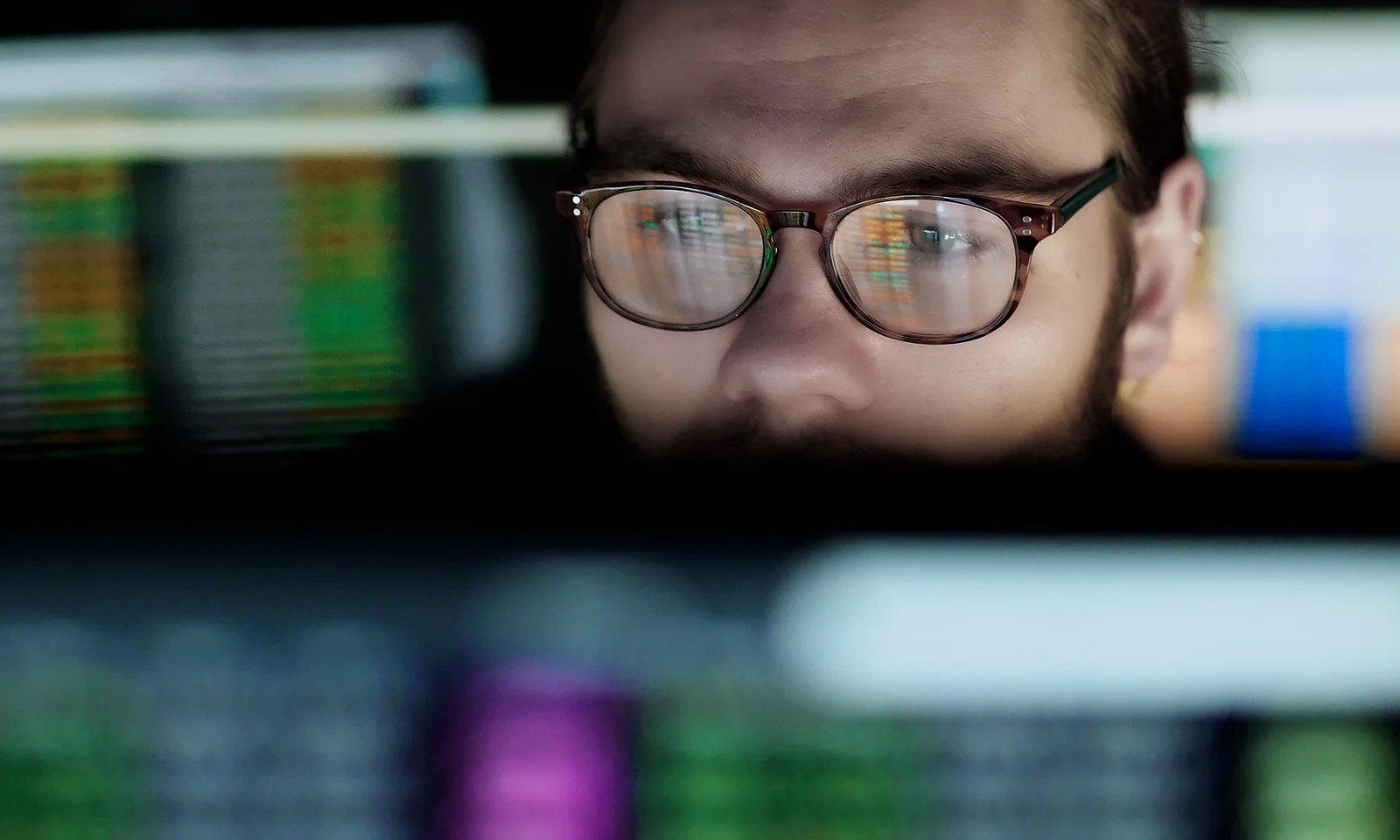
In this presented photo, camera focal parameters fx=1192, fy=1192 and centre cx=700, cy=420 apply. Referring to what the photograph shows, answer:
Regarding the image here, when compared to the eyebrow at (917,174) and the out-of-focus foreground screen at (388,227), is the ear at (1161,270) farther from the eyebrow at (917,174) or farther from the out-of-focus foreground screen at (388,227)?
the out-of-focus foreground screen at (388,227)

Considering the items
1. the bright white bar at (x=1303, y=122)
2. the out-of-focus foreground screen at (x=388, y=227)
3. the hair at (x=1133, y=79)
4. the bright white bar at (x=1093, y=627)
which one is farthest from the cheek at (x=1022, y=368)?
the bright white bar at (x=1303, y=122)

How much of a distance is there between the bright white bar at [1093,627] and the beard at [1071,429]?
0.31 m

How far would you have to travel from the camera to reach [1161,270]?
106cm

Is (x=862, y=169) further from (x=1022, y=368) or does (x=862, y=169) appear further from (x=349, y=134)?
(x=349, y=134)

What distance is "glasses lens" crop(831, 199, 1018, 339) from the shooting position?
0.81 metres

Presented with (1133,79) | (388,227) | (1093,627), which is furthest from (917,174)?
(388,227)

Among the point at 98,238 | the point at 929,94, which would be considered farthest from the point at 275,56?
the point at 929,94

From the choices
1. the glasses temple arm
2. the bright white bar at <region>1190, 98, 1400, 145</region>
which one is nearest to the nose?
the glasses temple arm

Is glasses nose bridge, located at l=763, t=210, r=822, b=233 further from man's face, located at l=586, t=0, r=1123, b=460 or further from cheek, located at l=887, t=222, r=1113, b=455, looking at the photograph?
cheek, located at l=887, t=222, r=1113, b=455

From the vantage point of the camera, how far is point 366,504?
350 millimetres

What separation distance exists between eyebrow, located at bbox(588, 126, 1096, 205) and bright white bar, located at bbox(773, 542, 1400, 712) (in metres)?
0.53

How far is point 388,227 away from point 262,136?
0.79 ft

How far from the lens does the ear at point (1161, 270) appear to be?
1.04 meters

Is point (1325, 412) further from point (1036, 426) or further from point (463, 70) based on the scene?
point (463, 70)
